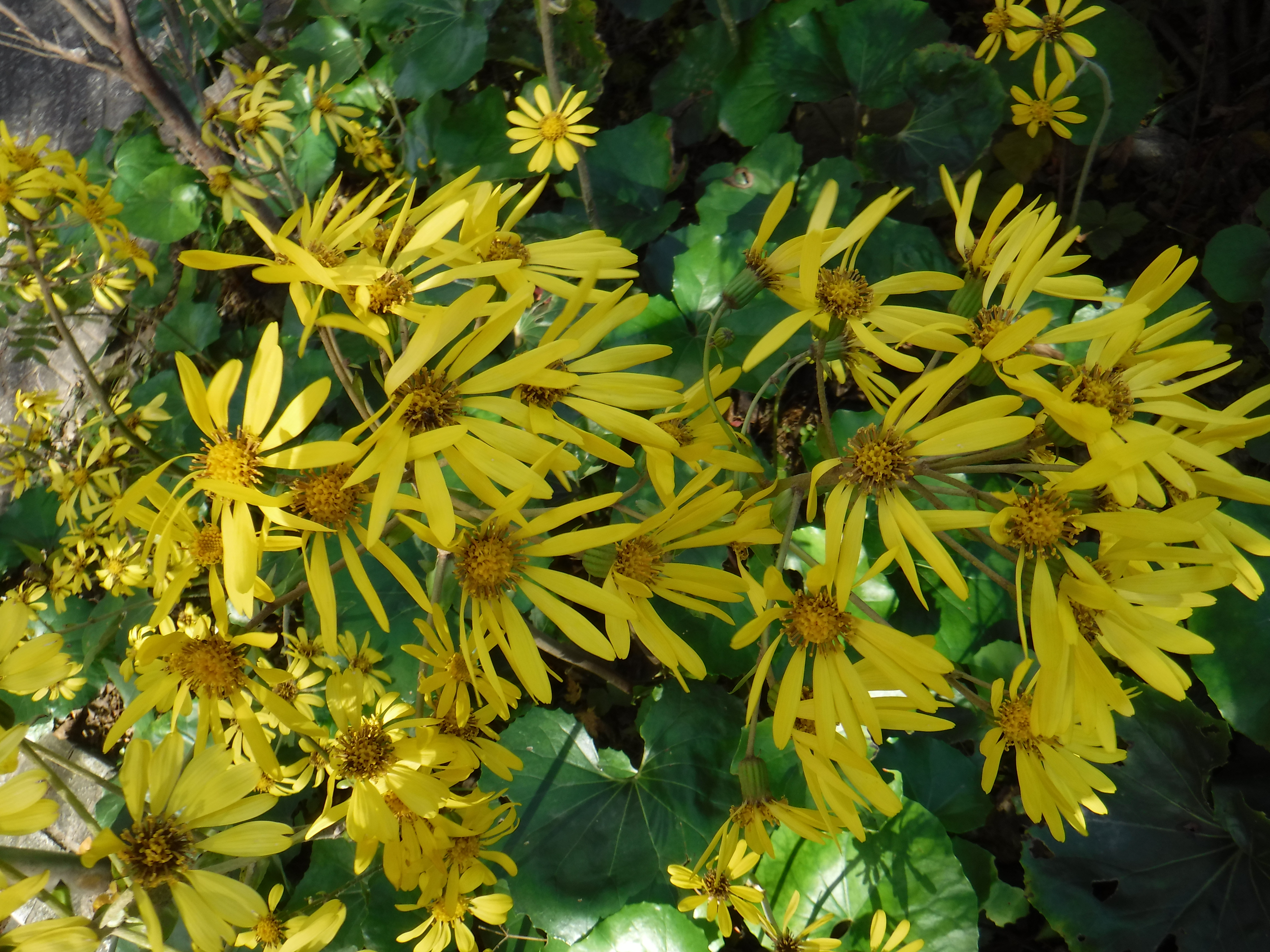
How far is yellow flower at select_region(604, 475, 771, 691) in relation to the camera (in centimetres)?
109

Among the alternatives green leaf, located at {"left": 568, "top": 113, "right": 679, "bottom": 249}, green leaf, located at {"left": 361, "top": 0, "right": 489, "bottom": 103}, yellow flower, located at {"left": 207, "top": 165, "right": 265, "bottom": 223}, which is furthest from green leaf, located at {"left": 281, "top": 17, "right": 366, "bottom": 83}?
green leaf, located at {"left": 568, "top": 113, "right": 679, "bottom": 249}

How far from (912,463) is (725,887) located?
0.95 metres

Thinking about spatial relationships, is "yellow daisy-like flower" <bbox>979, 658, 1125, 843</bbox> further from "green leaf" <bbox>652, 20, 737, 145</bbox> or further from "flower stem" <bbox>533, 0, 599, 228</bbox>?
"green leaf" <bbox>652, 20, 737, 145</bbox>

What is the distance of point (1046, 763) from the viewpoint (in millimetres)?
1316

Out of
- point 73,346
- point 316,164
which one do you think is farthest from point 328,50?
point 73,346

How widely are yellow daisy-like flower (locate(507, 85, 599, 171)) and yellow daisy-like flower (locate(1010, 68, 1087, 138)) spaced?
1.14m

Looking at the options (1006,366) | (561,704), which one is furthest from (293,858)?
(1006,366)

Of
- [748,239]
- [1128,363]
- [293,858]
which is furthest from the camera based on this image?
[293,858]

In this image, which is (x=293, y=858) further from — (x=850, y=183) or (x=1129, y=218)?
(x=1129, y=218)

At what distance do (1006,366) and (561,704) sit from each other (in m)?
1.69

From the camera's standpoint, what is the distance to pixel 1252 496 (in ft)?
3.21

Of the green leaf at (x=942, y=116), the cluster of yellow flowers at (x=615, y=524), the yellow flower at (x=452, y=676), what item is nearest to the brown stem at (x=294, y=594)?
the cluster of yellow flowers at (x=615, y=524)

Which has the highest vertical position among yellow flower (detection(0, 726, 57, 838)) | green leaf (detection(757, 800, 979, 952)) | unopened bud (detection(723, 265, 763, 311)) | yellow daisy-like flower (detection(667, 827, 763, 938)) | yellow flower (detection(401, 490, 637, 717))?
unopened bud (detection(723, 265, 763, 311))

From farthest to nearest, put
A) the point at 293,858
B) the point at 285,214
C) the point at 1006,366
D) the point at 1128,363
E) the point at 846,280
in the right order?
1. the point at 285,214
2. the point at 293,858
3. the point at 846,280
4. the point at 1128,363
5. the point at 1006,366
